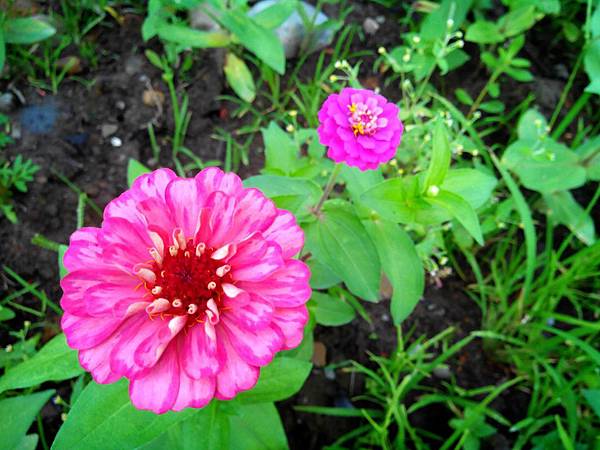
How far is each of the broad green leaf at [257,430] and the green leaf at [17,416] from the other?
20.5 inches

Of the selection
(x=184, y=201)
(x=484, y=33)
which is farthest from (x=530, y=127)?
(x=184, y=201)

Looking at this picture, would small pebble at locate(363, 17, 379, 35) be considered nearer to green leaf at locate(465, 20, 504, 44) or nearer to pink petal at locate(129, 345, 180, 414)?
green leaf at locate(465, 20, 504, 44)

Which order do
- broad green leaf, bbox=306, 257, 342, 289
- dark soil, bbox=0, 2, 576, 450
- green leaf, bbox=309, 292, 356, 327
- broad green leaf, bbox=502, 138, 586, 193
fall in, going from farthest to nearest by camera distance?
broad green leaf, bbox=502, 138, 586, 193
dark soil, bbox=0, 2, 576, 450
green leaf, bbox=309, 292, 356, 327
broad green leaf, bbox=306, 257, 342, 289

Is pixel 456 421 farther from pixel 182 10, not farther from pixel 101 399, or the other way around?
pixel 182 10

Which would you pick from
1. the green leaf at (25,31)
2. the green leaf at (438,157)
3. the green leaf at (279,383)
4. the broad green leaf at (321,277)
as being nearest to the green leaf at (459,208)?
the green leaf at (438,157)

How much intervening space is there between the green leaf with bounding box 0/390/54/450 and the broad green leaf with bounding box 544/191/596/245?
79.9 inches

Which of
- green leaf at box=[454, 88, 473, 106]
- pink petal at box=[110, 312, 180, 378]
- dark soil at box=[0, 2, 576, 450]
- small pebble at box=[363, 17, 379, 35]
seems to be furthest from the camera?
small pebble at box=[363, 17, 379, 35]

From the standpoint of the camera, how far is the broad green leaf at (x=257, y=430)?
1.39 meters

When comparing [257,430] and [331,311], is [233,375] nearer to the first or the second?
[257,430]

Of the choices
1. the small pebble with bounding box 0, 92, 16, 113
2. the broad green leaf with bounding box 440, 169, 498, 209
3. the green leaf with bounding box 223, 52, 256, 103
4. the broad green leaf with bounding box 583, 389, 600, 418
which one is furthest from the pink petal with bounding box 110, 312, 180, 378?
the small pebble with bounding box 0, 92, 16, 113

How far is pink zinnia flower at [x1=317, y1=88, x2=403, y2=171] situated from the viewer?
4.03 ft

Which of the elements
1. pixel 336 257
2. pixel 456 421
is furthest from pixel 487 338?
pixel 336 257

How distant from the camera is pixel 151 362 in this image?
3.10ft

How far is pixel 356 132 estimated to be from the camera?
123 centimetres
